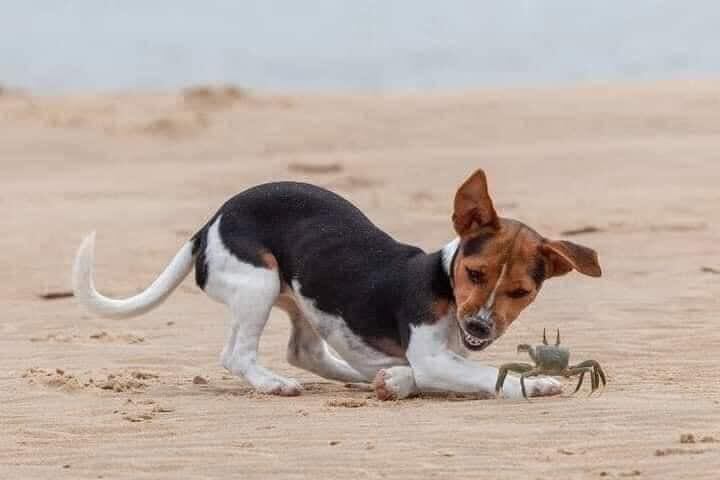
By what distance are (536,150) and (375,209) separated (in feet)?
15.0

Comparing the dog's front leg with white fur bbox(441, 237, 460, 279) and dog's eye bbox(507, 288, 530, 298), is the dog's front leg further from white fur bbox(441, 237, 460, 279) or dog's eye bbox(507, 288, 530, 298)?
dog's eye bbox(507, 288, 530, 298)

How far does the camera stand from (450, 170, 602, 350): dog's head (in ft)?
26.1

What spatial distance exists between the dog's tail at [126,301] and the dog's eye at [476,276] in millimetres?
1834

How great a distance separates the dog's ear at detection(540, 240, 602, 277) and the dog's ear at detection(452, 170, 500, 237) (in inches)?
9.7

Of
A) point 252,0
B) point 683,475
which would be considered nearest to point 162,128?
point 683,475

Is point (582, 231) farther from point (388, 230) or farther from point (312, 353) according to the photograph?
point (312, 353)

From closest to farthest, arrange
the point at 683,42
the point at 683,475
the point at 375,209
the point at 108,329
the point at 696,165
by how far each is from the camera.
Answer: the point at 683,475, the point at 108,329, the point at 375,209, the point at 696,165, the point at 683,42

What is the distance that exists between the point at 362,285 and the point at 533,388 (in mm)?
975

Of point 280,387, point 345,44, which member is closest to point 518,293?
point 280,387

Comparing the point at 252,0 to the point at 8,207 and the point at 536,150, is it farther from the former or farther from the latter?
the point at 8,207

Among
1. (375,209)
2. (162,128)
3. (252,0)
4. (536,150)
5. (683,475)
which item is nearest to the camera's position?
(683,475)

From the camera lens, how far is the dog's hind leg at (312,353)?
9.33 metres

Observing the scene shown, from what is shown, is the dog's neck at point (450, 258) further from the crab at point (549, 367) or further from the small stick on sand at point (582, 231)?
the small stick on sand at point (582, 231)

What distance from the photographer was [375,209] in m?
17.4
